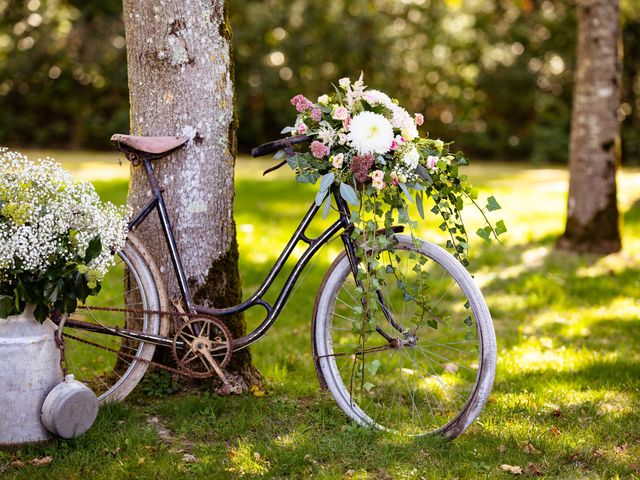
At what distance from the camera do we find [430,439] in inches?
131

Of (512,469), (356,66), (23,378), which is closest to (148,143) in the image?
(23,378)

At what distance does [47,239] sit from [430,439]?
1.71 meters

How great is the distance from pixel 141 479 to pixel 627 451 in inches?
76.3

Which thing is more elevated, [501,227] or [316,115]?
[316,115]

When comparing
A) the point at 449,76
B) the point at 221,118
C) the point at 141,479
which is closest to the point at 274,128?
the point at 449,76

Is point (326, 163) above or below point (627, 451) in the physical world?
above

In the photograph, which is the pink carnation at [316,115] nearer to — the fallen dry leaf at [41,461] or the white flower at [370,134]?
the white flower at [370,134]

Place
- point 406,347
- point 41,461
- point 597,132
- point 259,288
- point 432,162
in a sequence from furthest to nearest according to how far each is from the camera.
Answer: point 597,132 → point 259,288 → point 406,347 → point 432,162 → point 41,461

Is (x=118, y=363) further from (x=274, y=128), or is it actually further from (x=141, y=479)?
(x=274, y=128)

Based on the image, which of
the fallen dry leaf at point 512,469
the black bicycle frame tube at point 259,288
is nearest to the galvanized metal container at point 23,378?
the black bicycle frame tube at point 259,288

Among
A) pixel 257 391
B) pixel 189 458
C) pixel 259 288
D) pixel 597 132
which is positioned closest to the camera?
pixel 189 458

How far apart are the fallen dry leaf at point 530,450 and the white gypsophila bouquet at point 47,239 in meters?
1.84

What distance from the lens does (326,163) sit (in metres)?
3.29

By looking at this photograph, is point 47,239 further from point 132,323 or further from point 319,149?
point 319,149
